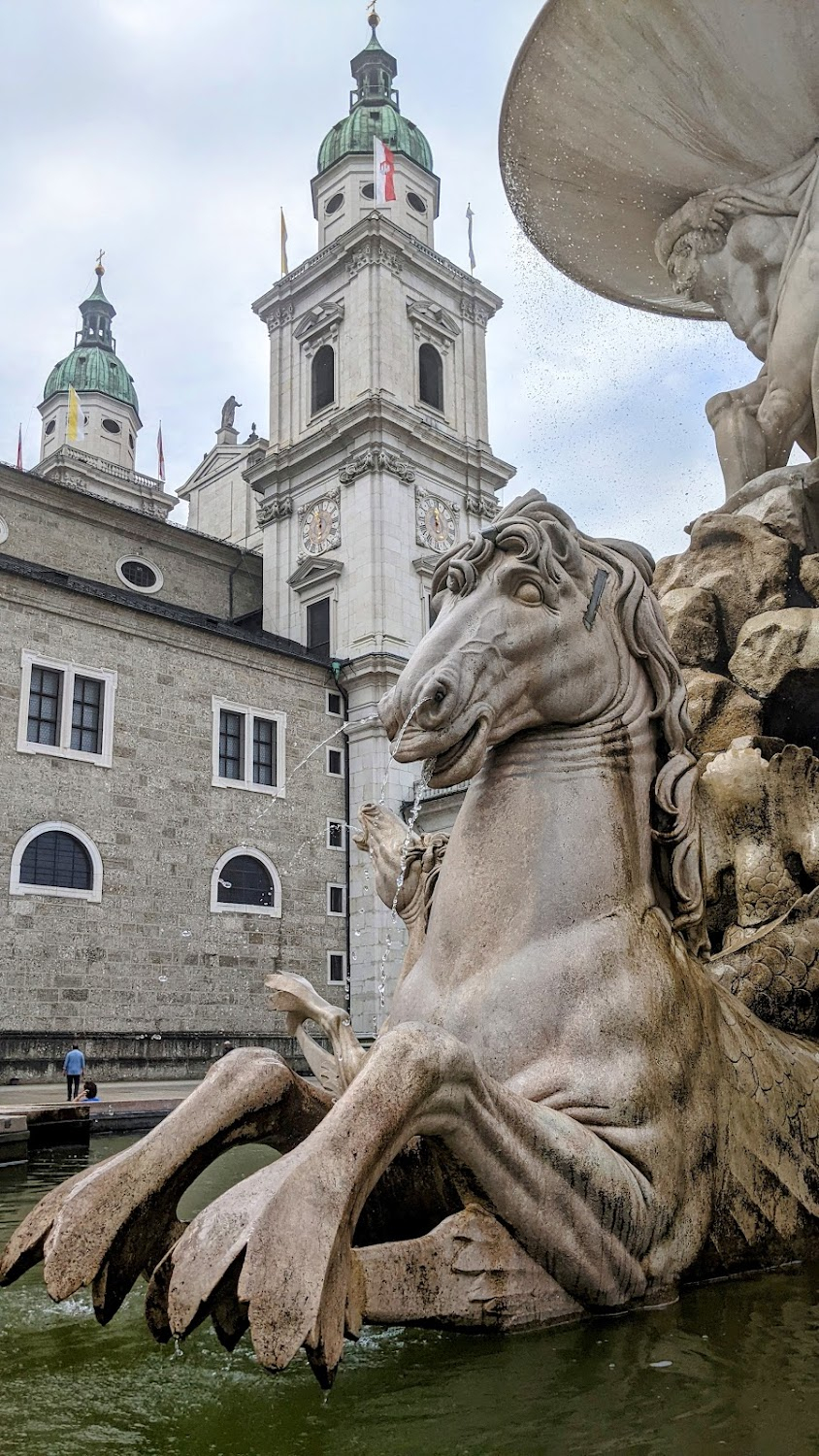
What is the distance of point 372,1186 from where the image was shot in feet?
5.48

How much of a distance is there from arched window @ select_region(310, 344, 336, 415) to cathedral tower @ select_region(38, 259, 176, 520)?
16.5 m

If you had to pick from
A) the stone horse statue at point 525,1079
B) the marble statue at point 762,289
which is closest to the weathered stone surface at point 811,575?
the marble statue at point 762,289

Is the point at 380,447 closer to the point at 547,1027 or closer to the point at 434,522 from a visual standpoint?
the point at 434,522

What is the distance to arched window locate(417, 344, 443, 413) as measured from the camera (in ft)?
122

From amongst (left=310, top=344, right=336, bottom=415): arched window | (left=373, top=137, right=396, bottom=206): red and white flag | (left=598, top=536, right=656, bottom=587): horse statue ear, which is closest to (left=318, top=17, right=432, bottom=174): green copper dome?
(left=373, top=137, right=396, bottom=206): red and white flag

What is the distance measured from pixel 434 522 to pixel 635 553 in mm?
32798

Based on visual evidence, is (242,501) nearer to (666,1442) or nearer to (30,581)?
(30,581)

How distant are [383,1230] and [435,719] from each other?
1008 mm

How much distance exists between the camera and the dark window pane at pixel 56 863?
2336cm

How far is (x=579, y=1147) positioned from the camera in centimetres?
201

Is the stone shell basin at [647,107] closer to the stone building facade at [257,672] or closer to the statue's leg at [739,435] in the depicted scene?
the statue's leg at [739,435]

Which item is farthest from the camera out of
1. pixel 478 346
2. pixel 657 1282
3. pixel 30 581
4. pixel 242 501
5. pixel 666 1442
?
pixel 242 501

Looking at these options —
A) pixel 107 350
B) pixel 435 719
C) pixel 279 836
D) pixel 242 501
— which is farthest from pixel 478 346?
pixel 435 719

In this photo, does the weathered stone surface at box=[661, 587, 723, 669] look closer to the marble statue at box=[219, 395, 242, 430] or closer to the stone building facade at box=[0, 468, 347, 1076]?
the stone building facade at box=[0, 468, 347, 1076]
